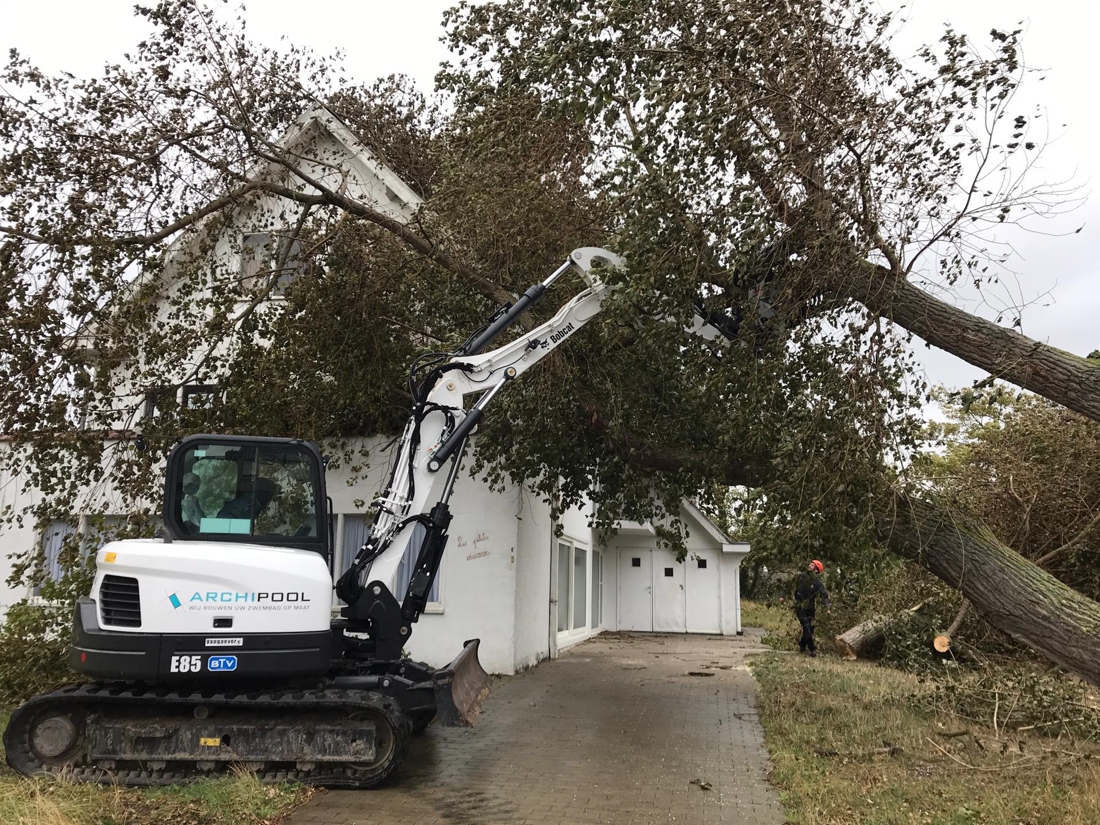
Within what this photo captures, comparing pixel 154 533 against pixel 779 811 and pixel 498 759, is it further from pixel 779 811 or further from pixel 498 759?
pixel 779 811

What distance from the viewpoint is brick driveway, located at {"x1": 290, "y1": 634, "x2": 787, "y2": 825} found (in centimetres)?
589

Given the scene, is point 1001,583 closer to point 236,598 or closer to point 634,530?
point 236,598

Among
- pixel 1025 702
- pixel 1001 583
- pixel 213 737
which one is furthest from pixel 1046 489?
pixel 213 737

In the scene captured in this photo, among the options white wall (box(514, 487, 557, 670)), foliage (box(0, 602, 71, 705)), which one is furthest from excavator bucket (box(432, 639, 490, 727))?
white wall (box(514, 487, 557, 670))

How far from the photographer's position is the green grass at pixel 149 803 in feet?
17.3

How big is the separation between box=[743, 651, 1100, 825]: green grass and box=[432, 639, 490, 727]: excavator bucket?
2.63 m

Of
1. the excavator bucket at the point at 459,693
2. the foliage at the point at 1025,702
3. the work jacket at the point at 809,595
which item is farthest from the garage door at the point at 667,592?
the excavator bucket at the point at 459,693

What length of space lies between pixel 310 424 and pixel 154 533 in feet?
7.49

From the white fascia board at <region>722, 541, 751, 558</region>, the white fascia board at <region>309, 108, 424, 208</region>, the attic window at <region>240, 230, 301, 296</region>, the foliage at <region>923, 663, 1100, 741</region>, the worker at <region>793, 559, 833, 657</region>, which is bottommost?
the foliage at <region>923, 663, 1100, 741</region>

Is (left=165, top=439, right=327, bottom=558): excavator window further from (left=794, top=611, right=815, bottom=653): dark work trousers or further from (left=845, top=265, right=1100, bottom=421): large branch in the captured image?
(left=794, top=611, right=815, bottom=653): dark work trousers

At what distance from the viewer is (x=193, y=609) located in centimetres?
642

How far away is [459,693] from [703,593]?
1685cm

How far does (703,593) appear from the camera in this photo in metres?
22.8

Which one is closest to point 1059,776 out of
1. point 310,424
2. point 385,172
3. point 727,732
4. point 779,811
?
point 779,811
